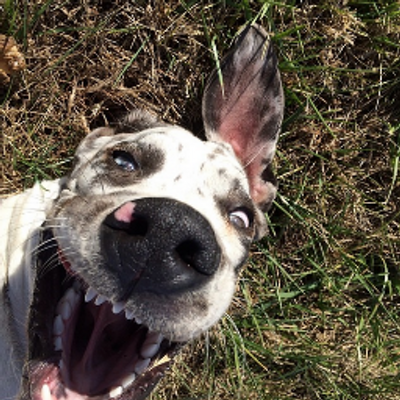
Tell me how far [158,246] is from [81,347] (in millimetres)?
1109

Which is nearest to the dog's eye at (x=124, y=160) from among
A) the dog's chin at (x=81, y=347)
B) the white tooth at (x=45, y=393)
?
the dog's chin at (x=81, y=347)

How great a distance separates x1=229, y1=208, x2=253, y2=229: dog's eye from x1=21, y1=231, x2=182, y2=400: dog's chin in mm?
922

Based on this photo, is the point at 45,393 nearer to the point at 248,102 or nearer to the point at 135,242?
the point at 135,242

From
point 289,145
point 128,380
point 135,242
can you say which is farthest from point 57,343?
point 289,145

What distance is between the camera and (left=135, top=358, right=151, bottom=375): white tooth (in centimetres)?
376

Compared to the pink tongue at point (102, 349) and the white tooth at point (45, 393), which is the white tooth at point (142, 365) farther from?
the white tooth at point (45, 393)

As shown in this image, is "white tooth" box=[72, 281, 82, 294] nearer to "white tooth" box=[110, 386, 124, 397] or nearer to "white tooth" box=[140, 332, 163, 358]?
"white tooth" box=[140, 332, 163, 358]

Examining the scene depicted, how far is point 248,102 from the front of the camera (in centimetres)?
484

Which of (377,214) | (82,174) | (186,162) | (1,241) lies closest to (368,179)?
(377,214)

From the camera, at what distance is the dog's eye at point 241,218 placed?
418 centimetres

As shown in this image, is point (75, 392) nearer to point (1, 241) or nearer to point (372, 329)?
point (1, 241)

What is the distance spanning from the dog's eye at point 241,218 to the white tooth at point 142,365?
1.06 metres

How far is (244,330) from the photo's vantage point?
5.80 metres

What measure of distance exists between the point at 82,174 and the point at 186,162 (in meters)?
0.68
